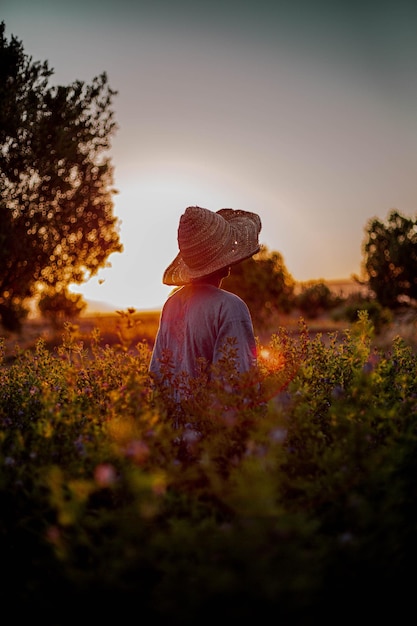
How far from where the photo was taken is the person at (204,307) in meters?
3.44

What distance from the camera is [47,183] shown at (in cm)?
1339

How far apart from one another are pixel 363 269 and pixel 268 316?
29.1 ft

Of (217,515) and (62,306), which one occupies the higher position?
(62,306)

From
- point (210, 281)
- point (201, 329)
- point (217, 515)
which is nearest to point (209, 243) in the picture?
point (210, 281)

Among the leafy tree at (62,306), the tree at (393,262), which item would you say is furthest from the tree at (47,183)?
the tree at (393,262)

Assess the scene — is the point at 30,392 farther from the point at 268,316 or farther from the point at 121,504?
the point at 268,316

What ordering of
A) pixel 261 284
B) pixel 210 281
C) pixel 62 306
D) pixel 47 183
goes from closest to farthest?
pixel 210 281 < pixel 47 183 < pixel 62 306 < pixel 261 284

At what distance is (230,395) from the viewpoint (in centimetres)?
280

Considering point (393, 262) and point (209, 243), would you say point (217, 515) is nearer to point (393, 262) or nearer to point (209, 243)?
point (209, 243)

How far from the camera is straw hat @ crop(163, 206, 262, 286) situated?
375 centimetres

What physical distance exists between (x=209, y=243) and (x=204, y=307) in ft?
1.62

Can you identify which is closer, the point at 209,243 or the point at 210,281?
the point at 209,243

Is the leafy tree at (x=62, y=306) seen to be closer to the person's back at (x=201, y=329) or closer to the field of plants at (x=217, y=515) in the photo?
the person's back at (x=201, y=329)

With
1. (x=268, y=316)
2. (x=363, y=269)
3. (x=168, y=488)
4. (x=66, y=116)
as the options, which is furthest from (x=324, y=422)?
(x=363, y=269)
